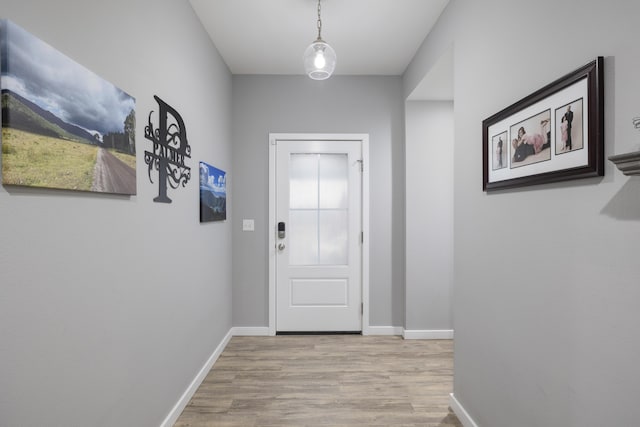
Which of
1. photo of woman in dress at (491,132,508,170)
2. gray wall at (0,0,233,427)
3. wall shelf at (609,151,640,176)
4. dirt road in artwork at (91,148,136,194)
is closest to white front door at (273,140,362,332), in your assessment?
gray wall at (0,0,233,427)

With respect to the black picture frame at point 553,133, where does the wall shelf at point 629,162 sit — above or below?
below

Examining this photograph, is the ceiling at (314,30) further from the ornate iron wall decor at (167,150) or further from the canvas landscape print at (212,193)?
the canvas landscape print at (212,193)

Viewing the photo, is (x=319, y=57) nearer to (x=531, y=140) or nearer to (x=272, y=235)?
(x=531, y=140)

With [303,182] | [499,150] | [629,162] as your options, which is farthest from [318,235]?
[629,162]

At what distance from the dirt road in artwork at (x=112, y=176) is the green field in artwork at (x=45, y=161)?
0.04 m

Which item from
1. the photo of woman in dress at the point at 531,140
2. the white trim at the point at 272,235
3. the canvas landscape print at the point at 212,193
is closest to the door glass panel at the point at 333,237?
the white trim at the point at 272,235

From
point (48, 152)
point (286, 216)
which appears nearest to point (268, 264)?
point (286, 216)

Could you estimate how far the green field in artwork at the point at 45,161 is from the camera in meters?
0.91

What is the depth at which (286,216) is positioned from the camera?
3.54 m

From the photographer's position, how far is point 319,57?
2.04 m

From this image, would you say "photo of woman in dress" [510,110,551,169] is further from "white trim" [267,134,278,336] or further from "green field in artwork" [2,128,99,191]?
"white trim" [267,134,278,336]

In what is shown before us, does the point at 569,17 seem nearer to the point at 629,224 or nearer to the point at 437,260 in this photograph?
the point at 629,224

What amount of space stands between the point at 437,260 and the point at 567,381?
7.46 feet

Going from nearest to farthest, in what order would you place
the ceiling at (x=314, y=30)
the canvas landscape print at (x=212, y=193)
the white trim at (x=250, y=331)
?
the ceiling at (x=314, y=30), the canvas landscape print at (x=212, y=193), the white trim at (x=250, y=331)
